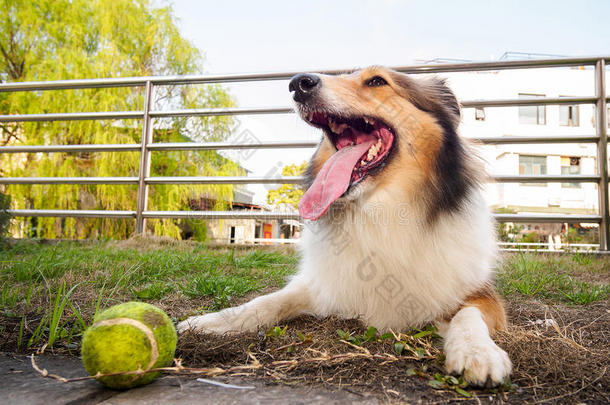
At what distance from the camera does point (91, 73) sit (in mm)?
9531

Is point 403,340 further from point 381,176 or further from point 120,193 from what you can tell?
point 120,193

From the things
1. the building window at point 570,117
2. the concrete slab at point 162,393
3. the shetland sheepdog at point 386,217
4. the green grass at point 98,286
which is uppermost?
the building window at point 570,117

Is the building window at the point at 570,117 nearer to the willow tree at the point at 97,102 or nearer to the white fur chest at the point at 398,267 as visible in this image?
the willow tree at the point at 97,102

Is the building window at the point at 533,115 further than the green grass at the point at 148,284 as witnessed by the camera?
Yes

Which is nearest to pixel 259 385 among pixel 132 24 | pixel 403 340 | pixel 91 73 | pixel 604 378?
pixel 403 340

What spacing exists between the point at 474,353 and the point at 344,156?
102cm

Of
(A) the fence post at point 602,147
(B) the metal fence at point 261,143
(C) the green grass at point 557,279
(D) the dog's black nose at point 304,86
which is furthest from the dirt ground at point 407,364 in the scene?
(A) the fence post at point 602,147

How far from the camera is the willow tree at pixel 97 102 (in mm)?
8234

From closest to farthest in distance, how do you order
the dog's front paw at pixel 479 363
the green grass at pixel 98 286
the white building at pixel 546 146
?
→ the dog's front paw at pixel 479 363, the green grass at pixel 98 286, the white building at pixel 546 146

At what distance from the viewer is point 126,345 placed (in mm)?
917

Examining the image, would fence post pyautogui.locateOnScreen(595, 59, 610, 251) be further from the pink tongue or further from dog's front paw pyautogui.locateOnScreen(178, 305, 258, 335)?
dog's front paw pyautogui.locateOnScreen(178, 305, 258, 335)

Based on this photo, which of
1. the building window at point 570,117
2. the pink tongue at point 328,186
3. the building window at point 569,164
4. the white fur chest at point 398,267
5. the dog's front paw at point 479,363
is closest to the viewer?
the dog's front paw at point 479,363

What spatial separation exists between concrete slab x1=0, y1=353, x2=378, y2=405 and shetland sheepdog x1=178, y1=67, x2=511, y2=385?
0.53 m

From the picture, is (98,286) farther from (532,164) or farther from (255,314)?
(532,164)
